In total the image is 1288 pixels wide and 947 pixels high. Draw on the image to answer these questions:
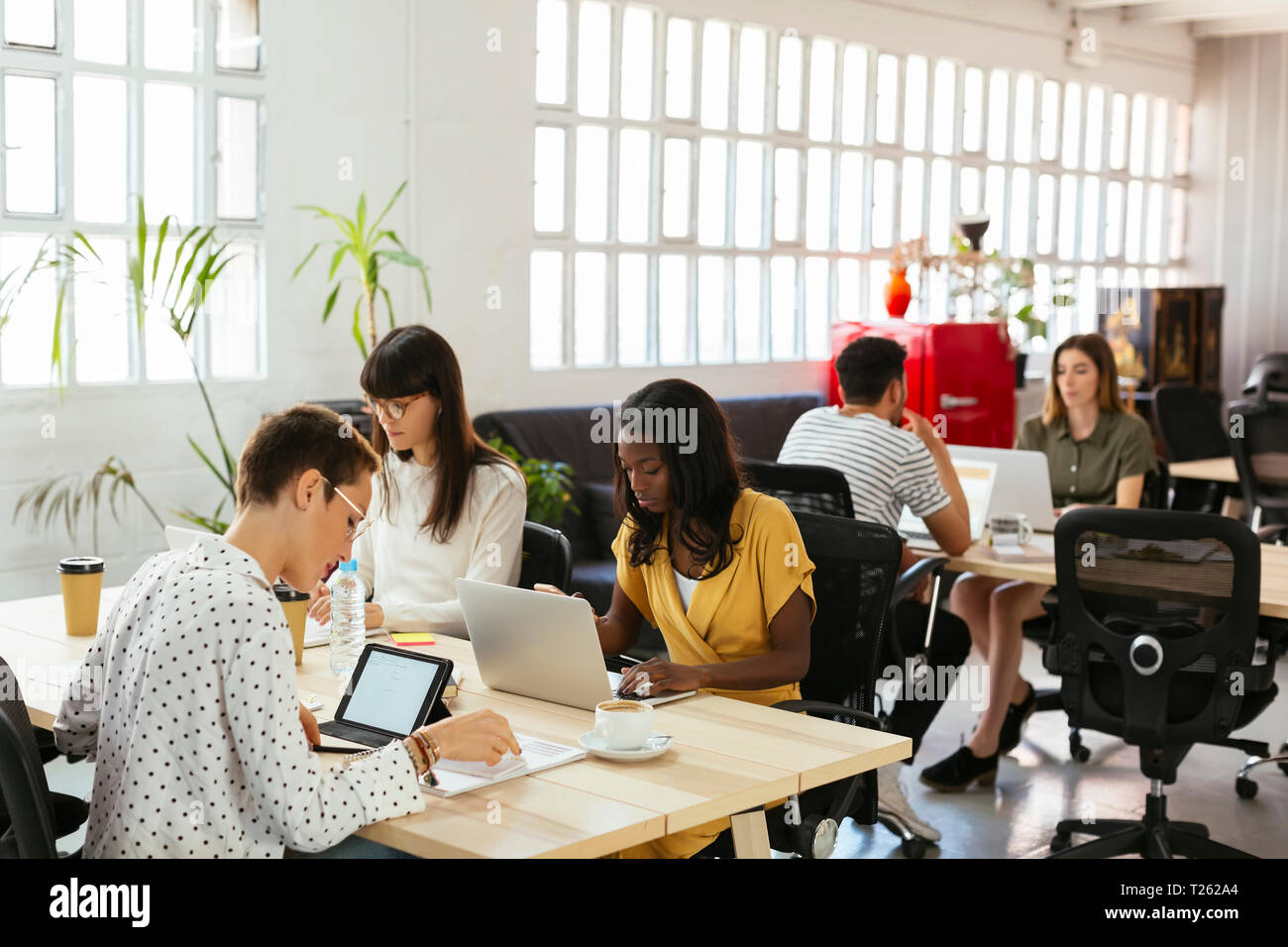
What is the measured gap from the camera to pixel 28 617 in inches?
126

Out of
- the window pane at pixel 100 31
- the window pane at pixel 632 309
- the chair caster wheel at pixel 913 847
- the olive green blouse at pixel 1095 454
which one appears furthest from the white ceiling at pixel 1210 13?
the chair caster wheel at pixel 913 847

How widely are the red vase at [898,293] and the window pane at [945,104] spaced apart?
1.15 metres

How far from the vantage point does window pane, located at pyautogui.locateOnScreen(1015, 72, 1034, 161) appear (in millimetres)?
8688

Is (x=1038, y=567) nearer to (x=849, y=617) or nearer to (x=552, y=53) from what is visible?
(x=849, y=617)

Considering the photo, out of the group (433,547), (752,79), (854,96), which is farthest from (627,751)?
(854,96)

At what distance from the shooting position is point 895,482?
4.17m

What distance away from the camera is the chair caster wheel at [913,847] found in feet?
12.7

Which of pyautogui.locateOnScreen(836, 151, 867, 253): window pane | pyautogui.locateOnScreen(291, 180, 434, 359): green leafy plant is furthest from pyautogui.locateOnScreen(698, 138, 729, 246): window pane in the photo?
pyautogui.locateOnScreen(291, 180, 434, 359): green leafy plant

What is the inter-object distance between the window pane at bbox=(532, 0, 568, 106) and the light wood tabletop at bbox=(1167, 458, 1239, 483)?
3153mm

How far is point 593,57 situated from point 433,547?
3.80 m

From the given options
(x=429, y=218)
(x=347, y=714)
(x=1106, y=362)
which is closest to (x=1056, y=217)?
(x=1106, y=362)

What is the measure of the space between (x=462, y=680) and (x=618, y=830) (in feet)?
2.89

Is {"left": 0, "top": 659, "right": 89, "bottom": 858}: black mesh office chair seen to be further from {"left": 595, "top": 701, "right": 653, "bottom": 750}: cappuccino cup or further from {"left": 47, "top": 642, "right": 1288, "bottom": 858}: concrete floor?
{"left": 47, "top": 642, "right": 1288, "bottom": 858}: concrete floor
